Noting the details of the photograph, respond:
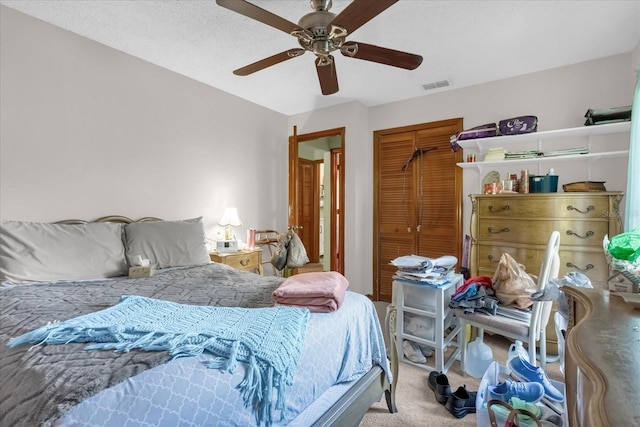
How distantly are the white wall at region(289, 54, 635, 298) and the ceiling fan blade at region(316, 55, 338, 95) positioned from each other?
4.98 ft

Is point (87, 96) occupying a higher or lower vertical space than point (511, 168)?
higher

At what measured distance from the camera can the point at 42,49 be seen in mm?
2238

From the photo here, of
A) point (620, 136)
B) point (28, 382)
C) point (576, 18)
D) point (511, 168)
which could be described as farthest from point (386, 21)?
point (28, 382)

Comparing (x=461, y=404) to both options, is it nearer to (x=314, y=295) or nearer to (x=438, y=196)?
(x=314, y=295)

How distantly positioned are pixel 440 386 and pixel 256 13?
7.77 feet

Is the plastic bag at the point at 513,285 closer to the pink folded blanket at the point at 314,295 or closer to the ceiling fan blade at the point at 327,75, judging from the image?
the pink folded blanket at the point at 314,295

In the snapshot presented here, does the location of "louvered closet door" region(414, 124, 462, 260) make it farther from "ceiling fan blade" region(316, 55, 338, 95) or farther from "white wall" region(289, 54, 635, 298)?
"ceiling fan blade" region(316, 55, 338, 95)

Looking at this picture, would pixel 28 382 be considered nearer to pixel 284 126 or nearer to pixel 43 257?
pixel 43 257

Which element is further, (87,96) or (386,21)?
(87,96)

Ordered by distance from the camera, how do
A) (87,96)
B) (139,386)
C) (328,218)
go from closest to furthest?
(139,386)
(87,96)
(328,218)

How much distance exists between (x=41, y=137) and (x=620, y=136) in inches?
186

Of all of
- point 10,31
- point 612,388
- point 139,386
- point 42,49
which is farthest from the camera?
point 42,49

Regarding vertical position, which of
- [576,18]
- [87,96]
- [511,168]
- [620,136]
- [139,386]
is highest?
[576,18]

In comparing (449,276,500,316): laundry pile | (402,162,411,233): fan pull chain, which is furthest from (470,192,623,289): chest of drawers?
(402,162,411,233): fan pull chain
